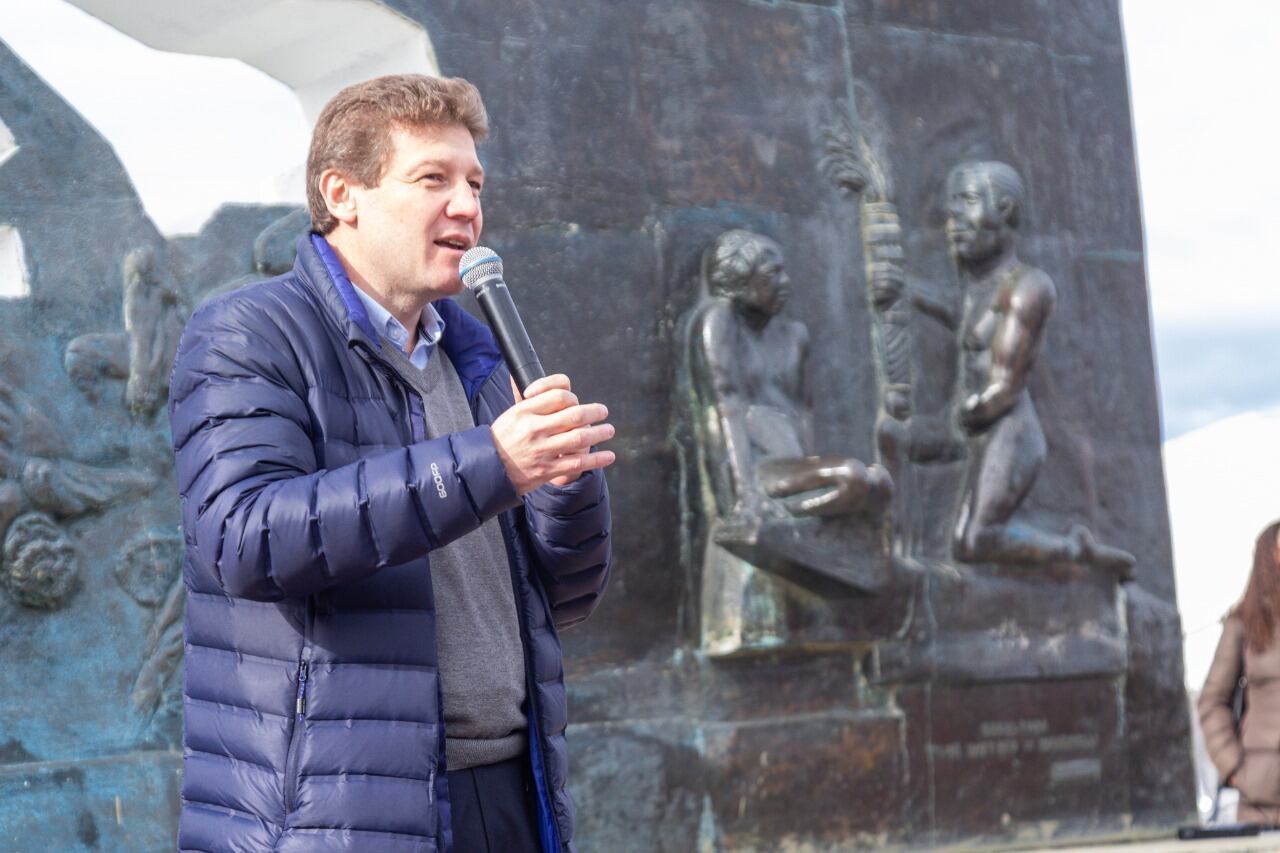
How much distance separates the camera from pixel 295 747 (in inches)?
90.8

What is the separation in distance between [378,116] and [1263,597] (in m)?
4.17

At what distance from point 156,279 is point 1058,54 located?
388cm

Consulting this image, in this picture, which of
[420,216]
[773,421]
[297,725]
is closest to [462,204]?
[420,216]

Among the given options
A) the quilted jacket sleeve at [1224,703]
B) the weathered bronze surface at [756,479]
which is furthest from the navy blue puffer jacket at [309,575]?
the quilted jacket sleeve at [1224,703]

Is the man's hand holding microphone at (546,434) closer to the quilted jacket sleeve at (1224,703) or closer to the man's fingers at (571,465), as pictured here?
the man's fingers at (571,465)

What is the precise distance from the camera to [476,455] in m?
2.26

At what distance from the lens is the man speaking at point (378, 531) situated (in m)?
2.25

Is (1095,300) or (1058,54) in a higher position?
(1058,54)

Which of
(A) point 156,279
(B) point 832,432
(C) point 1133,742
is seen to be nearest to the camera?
(A) point 156,279

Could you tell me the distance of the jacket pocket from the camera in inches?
90.6

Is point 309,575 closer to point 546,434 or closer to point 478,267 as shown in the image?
point 546,434

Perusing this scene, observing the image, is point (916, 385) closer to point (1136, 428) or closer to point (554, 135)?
point (1136, 428)

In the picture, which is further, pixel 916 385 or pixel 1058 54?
pixel 1058 54

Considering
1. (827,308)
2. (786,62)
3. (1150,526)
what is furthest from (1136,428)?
(786,62)
